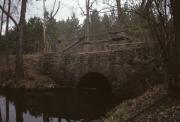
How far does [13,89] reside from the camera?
19.2 metres

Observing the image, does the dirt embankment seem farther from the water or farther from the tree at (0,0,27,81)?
the water

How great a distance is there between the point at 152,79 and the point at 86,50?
6745 millimetres

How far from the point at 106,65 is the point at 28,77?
6.69m

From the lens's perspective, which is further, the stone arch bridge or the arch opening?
the arch opening

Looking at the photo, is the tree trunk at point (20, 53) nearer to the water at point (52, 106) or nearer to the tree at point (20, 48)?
the tree at point (20, 48)

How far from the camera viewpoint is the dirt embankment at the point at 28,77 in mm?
19391

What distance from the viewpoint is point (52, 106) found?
1427 centimetres

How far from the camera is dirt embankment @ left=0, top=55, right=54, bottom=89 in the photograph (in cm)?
1939

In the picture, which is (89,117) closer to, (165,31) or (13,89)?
(165,31)

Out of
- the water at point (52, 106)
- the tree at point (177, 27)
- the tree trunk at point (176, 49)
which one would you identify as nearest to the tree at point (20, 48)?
the water at point (52, 106)

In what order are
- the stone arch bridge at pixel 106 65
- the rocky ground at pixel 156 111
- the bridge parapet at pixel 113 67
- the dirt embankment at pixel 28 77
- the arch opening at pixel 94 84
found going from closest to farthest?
the rocky ground at pixel 156 111 < the bridge parapet at pixel 113 67 < the stone arch bridge at pixel 106 65 < the arch opening at pixel 94 84 < the dirt embankment at pixel 28 77

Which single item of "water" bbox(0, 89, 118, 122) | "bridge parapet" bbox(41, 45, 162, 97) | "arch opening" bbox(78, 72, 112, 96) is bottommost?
"water" bbox(0, 89, 118, 122)

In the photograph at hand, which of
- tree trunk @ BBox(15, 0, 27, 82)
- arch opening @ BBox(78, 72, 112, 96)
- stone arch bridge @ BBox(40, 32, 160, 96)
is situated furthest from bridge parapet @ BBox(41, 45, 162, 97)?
tree trunk @ BBox(15, 0, 27, 82)

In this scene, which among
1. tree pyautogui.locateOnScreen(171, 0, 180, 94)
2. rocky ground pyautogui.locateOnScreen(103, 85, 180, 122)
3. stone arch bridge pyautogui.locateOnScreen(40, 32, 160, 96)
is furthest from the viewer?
stone arch bridge pyautogui.locateOnScreen(40, 32, 160, 96)
